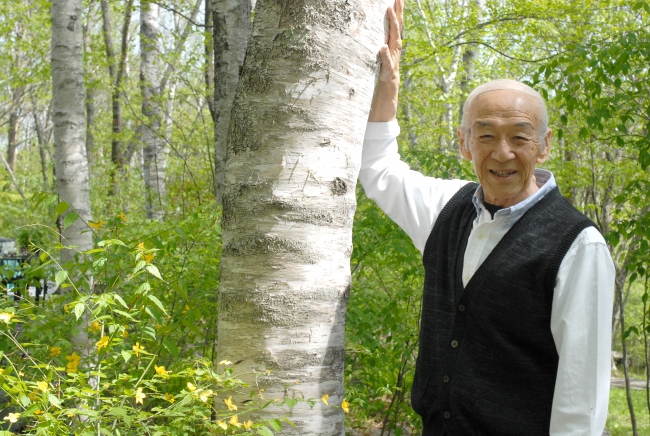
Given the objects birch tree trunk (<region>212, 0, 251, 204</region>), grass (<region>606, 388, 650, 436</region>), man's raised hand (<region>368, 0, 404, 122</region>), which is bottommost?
grass (<region>606, 388, 650, 436</region>)

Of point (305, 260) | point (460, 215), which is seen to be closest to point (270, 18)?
point (305, 260)

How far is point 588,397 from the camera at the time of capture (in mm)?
1608

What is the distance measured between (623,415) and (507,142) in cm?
1080

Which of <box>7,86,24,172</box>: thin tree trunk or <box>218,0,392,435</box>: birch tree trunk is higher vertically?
<box>7,86,24,172</box>: thin tree trunk

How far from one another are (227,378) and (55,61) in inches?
153

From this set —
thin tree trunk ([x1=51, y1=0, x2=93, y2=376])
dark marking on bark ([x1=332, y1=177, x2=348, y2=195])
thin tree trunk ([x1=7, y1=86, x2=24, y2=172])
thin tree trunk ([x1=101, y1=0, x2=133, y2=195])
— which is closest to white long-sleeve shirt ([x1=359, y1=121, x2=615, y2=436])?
dark marking on bark ([x1=332, y1=177, x2=348, y2=195])

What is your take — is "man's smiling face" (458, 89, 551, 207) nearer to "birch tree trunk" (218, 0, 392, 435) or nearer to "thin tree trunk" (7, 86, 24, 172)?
"birch tree trunk" (218, 0, 392, 435)

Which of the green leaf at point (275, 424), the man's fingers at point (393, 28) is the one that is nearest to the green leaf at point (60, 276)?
the green leaf at point (275, 424)

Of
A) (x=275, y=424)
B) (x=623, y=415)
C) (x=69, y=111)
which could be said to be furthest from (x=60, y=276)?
(x=623, y=415)

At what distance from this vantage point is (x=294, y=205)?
5.71 ft

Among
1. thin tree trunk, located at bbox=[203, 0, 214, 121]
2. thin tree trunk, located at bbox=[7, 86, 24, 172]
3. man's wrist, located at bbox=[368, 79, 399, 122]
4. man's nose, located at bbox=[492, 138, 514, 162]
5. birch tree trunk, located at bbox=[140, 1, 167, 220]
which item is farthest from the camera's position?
thin tree trunk, located at bbox=[7, 86, 24, 172]

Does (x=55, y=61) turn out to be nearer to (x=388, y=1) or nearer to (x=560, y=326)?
(x=388, y=1)

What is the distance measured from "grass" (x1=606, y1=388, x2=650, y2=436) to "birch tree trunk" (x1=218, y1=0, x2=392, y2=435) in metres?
8.35

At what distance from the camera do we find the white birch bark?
4602 millimetres
